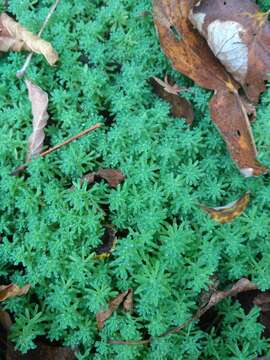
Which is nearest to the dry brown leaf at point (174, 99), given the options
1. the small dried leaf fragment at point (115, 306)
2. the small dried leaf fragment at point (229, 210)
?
the small dried leaf fragment at point (229, 210)

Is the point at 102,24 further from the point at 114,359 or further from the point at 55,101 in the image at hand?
the point at 114,359

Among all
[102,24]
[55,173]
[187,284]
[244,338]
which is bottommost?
[244,338]

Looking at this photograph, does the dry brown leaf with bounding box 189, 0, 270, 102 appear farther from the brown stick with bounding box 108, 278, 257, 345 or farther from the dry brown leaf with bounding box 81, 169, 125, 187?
the brown stick with bounding box 108, 278, 257, 345

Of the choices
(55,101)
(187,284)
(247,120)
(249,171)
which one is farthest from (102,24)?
(187,284)

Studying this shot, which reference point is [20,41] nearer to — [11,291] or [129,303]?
[11,291]

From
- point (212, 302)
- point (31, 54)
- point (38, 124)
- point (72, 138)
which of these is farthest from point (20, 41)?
point (212, 302)

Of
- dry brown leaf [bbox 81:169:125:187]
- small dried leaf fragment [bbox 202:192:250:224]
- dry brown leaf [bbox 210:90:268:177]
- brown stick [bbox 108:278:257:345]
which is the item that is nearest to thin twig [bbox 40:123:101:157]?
dry brown leaf [bbox 81:169:125:187]

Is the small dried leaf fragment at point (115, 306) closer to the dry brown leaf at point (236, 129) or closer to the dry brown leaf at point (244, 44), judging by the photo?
the dry brown leaf at point (236, 129)
